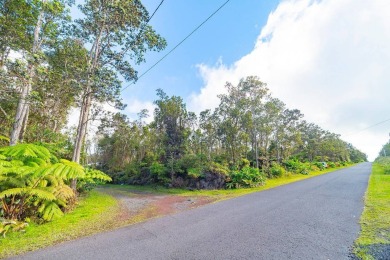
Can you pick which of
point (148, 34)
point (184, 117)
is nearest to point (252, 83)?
point (184, 117)

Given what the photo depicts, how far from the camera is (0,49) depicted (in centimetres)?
779

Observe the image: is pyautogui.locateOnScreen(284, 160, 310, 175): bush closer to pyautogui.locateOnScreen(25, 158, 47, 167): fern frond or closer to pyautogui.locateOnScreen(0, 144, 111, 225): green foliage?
pyautogui.locateOnScreen(0, 144, 111, 225): green foliage

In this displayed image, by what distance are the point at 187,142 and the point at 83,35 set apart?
9932 mm

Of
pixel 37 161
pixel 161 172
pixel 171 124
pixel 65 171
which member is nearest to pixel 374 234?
pixel 65 171

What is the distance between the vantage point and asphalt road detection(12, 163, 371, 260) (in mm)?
3264

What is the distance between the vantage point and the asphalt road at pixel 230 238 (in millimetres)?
3264

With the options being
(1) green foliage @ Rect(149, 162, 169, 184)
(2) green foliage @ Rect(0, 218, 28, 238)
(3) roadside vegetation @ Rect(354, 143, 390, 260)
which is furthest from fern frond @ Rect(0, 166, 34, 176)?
(1) green foliage @ Rect(149, 162, 169, 184)

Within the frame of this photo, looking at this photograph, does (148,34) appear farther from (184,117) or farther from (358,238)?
(358,238)

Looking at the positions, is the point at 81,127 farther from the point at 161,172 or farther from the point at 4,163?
the point at 161,172

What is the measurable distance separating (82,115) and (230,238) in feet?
27.0

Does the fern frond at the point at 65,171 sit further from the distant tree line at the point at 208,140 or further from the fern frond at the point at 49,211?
the distant tree line at the point at 208,140

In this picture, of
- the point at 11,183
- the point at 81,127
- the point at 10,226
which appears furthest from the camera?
the point at 81,127

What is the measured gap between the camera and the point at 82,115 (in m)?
8.58

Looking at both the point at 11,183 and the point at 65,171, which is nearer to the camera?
the point at 65,171
